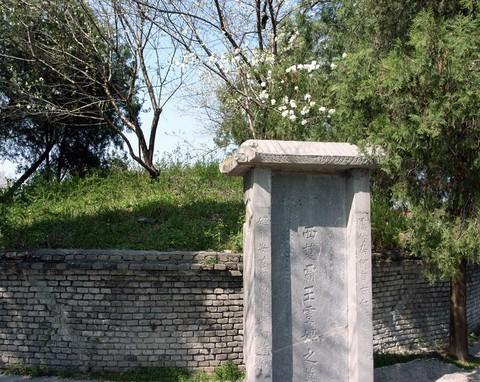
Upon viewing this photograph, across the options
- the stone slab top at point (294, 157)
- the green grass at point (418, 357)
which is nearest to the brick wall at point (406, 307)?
the green grass at point (418, 357)

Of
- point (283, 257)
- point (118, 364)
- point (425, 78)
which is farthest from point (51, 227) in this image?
point (425, 78)

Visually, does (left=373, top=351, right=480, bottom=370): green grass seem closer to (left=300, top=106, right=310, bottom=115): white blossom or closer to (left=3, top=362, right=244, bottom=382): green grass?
(left=3, top=362, right=244, bottom=382): green grass

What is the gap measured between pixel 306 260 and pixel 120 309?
2940 mm

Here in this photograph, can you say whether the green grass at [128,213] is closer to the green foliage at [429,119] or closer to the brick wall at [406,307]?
the brick wall at [406,307]

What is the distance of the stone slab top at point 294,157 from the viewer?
5199 millimetres

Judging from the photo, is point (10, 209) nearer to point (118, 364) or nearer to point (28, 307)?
point (28, 307)

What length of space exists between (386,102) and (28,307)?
5.44 meters

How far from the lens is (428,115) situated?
549cm

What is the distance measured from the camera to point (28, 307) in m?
7.25

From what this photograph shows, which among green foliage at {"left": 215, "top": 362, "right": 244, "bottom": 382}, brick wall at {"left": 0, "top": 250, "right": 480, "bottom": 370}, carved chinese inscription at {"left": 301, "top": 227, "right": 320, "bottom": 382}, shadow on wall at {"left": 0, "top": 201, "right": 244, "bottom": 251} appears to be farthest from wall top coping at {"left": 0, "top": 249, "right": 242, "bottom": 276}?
carved chinese inscription at {"left": 301, "top": 227, "right": 320, "bottom": 382}

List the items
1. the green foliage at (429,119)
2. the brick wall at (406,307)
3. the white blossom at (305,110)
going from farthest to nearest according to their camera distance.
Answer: the white blossom at (305,110), the brick wall at (406,307), the green foliage at (429,119)

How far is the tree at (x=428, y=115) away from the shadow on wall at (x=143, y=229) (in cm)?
273

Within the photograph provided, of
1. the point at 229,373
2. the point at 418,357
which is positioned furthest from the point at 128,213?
the point at 418,357

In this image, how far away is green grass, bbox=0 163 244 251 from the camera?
8.16 m
